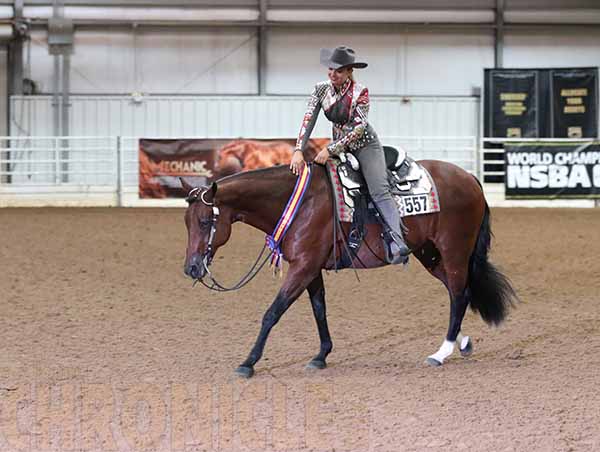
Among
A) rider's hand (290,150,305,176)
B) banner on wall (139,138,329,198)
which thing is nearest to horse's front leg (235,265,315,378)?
rider's hand (290,150,305,176)

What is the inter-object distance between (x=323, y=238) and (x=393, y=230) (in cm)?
45

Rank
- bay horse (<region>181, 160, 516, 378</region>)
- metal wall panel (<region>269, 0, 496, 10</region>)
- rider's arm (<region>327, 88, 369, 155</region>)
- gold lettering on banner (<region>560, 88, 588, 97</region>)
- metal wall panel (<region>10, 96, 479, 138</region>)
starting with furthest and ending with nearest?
1. metal wall panel (<region>269, 0, 496, 10</region>)
2. metal wall panel (<region>10, 96, 479, 138</region>)
3. gold lettering on banner (<region>560, 88, 588, 97</region>)
4. rider's arm (<region>327, 88, 369, 155</region>)
5. bay horse (<region>181, 160, 516, 378</region>)

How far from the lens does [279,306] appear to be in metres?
5.40

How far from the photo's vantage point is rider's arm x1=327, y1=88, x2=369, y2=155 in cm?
554

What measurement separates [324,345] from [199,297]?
9.45 ft

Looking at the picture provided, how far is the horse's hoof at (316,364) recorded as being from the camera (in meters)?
5.57

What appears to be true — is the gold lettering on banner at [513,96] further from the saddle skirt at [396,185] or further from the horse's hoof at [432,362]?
the horse's hoof at [432,362]

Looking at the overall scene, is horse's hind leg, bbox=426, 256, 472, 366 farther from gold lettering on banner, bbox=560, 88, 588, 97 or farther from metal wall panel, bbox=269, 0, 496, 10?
metal wall panel, bbox=269, 0, 496, 10

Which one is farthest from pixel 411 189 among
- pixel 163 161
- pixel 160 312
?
pixel 163 161

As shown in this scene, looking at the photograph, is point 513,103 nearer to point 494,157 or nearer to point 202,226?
point 494,157

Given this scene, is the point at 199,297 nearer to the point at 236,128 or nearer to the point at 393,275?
the point at 393,275

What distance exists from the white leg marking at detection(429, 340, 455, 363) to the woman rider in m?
0.61

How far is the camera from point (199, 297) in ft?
27.6

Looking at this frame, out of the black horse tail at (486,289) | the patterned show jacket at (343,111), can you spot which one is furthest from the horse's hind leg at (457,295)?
the patterned show jacket at (343,111)
